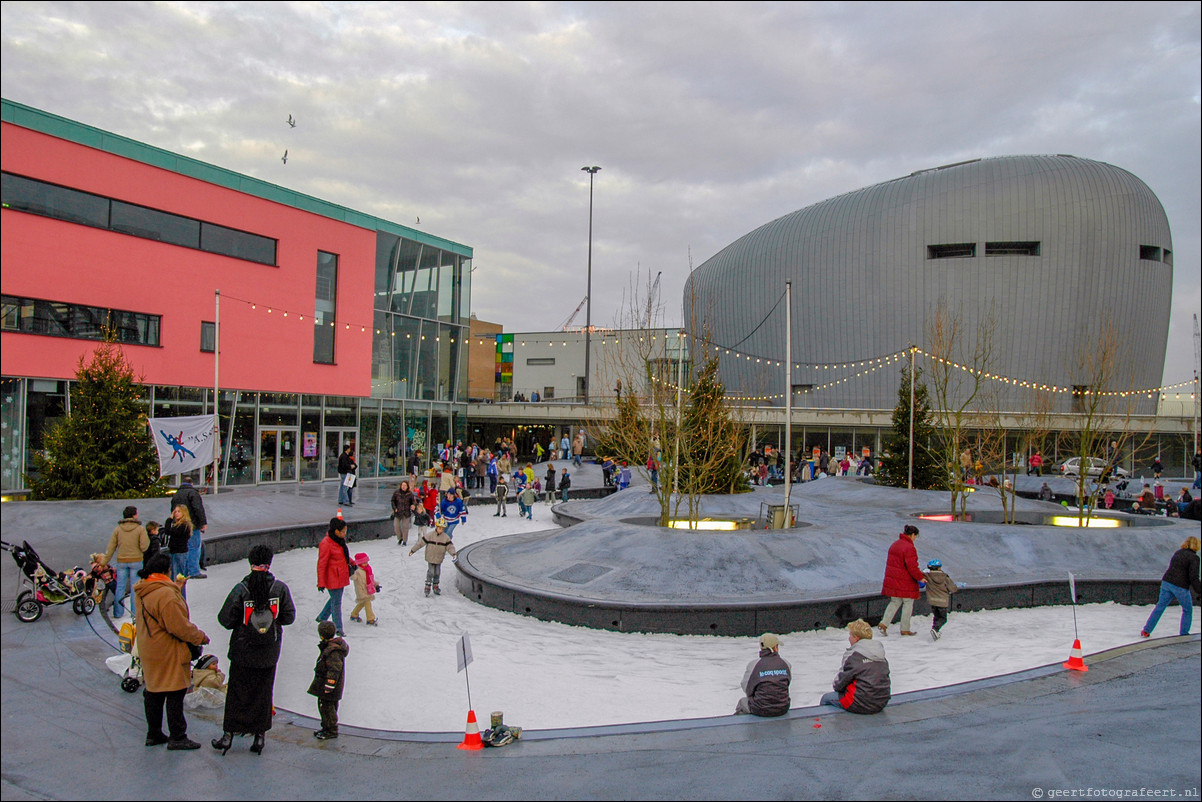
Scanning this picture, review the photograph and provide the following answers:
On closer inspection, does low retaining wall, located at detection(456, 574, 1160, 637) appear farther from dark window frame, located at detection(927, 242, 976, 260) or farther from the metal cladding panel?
dark window frame, located at detection(927, 242, 976, 260)

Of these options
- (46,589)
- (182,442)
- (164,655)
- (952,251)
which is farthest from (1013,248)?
(164,655)

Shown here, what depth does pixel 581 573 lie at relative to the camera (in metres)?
11.9

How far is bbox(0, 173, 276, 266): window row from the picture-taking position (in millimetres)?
18938

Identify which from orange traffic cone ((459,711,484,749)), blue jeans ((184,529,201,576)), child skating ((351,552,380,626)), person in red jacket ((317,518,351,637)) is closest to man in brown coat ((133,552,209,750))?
orange traffic cone ((459,711,484,749))

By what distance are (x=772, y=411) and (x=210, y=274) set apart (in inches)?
1206

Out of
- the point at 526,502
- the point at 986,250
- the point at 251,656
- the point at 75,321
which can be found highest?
the point at 986,250

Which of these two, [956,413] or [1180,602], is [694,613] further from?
[956,413]

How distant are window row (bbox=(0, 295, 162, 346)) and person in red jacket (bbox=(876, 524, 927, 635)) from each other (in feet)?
62.0

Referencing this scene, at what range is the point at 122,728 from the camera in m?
5.71

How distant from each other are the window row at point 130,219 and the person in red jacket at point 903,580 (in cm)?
1915

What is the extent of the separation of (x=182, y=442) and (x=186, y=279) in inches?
342

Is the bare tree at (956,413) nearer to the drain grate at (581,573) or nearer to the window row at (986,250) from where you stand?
the drain grate at (581,573)

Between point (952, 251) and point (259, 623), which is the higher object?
point (952, 251)

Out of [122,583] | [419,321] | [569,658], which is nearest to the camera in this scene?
[569,658]
